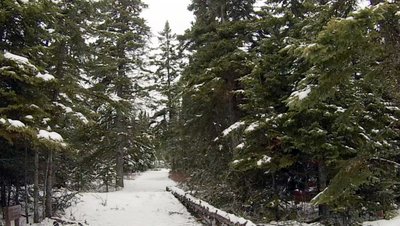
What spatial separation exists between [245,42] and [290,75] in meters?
4.93

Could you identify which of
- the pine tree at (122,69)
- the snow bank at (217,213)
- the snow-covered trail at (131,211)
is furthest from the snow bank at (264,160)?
the pine tree at (122,69)

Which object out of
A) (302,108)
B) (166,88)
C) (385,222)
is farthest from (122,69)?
(302,108)

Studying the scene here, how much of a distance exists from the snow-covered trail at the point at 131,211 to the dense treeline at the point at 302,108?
175 centimetres

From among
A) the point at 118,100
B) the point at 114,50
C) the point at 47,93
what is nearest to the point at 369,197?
the point at 118,100

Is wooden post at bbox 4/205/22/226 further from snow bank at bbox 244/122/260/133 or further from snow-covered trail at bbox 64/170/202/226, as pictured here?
snow bank at bbox 244/122/260/133

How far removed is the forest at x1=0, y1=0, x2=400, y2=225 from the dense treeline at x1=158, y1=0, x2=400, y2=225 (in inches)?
1.5

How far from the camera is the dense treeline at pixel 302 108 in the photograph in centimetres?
692

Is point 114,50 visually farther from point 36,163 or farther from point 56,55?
point 36,163

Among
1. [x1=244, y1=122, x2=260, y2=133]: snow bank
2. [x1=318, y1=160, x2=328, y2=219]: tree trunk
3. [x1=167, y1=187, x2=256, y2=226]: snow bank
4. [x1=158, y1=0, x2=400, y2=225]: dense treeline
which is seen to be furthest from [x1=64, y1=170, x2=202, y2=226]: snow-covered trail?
[x1=318, y1=160, x2=328, y2=219]: tree trunk

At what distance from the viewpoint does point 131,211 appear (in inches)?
643

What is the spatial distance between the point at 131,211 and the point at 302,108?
35.9 ft

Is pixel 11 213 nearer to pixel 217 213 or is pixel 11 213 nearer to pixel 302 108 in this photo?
pixel 217 213

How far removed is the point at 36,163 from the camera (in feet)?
42.0

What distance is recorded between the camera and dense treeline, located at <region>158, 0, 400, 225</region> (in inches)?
272
